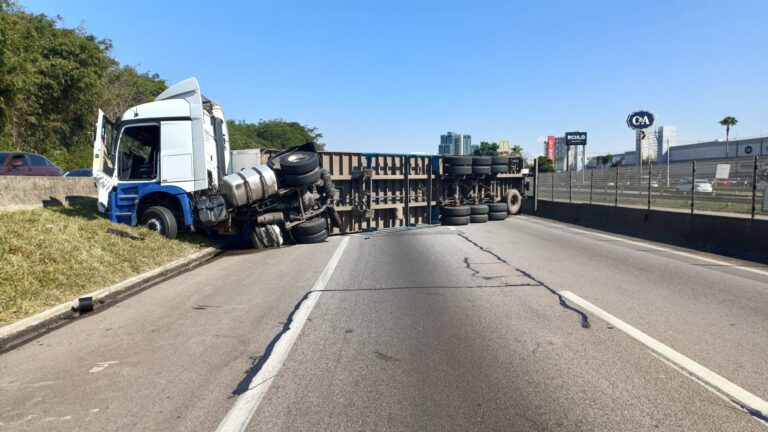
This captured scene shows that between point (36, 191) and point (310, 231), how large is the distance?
795cm

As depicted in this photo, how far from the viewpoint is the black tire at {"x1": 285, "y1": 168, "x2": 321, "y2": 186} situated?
14030 millimetres

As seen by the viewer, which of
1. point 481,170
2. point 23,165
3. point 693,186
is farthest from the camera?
point 481,170

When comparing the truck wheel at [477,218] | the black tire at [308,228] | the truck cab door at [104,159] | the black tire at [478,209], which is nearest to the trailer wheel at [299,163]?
the black tire at [308,228]

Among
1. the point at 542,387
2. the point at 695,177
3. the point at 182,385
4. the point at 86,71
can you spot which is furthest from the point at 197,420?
the point at 86,71

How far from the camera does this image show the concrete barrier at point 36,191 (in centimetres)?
1412

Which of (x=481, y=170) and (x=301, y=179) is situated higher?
(x=481, y=170)

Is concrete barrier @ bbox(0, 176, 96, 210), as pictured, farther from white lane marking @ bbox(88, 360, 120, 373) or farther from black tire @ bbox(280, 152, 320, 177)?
white lane marking @ bbox(88, 360, 120, 373)

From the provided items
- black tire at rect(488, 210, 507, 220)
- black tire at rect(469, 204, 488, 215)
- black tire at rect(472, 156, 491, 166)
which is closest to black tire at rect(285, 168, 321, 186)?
black tire at rect(472, 156, 491, 166)

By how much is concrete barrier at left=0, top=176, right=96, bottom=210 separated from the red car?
2.12 m

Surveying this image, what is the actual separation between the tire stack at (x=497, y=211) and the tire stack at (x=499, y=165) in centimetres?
136

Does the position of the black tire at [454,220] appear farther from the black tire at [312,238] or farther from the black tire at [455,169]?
the black tire at [312,238]

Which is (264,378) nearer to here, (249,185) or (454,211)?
(249,185)

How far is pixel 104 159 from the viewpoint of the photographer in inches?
514

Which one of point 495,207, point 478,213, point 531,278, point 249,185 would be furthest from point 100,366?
point 495,207
